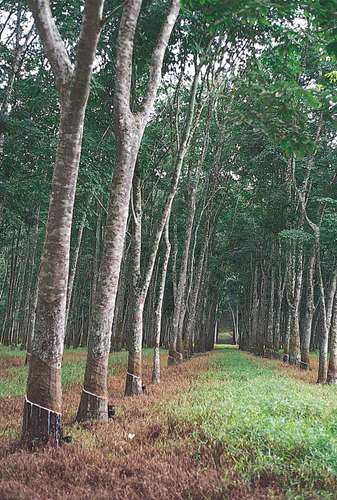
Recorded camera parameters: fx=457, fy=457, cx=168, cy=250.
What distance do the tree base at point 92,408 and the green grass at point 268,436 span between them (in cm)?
115

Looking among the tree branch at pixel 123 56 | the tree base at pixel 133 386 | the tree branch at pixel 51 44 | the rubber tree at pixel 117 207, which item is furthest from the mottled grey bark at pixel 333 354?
the tree branch at pixel 51 44

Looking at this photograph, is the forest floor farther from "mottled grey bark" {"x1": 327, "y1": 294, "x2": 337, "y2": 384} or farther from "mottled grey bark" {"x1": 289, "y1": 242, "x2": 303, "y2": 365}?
"mottled grey bark" {"x1": 289, "y1": 242, "x2": 303, "y2": 365}

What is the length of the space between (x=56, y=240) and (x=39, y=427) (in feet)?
8.49

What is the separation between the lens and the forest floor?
15.0 ft

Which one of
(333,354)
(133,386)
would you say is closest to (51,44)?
(133,386)

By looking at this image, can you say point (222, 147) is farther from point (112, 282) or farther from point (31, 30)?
point (112, 282)

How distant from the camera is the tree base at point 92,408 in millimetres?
7609

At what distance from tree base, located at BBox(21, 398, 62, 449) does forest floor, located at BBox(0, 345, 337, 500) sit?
214 mm

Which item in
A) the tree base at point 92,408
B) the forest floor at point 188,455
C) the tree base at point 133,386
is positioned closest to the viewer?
the forest floor at point 188,455

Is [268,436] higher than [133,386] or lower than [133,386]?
higher

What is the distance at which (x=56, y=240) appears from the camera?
6.56m

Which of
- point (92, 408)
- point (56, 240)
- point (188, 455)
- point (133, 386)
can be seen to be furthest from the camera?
point (133, 386)

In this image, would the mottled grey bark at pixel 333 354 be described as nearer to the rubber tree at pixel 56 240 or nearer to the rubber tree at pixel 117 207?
the rubber tree at pixel 117 207

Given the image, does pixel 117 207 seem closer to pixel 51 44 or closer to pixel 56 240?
pixel 56 240
